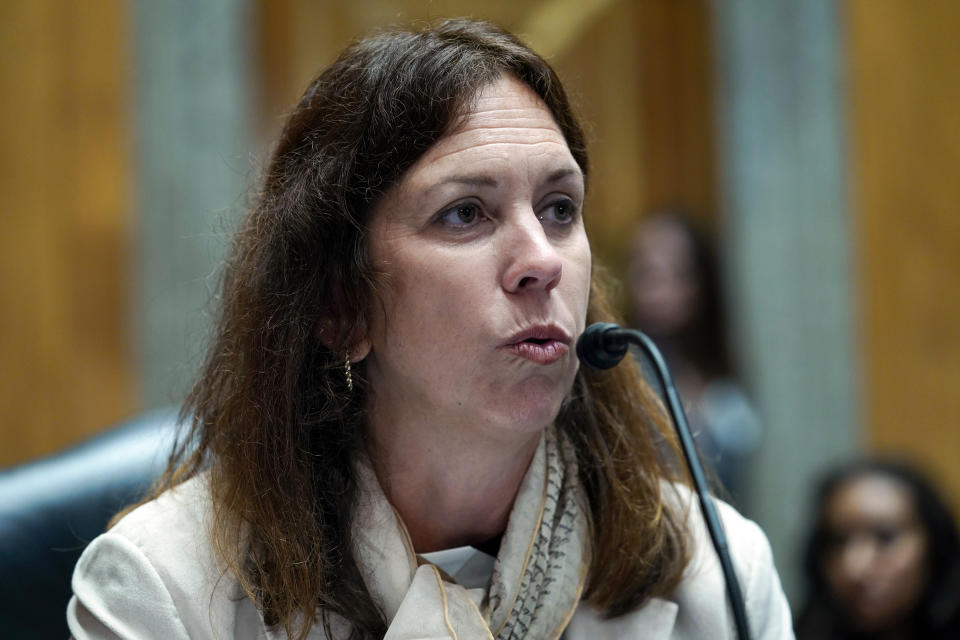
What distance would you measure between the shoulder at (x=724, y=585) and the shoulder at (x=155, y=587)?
1.88ft

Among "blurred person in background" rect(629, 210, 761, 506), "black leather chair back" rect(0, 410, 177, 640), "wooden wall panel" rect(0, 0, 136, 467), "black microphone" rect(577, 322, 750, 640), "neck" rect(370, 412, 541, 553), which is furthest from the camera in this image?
"blurred person in background" rect(629, 210, 761, 506)

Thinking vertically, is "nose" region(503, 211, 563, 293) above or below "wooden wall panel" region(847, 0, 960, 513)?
above

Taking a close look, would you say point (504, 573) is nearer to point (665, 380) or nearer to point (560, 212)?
point (665, 380)

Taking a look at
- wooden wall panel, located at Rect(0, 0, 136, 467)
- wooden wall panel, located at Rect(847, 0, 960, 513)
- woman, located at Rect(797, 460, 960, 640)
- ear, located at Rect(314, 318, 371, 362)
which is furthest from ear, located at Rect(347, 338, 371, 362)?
wooden wall panel, located at Rect(847, 0, 960, 513)

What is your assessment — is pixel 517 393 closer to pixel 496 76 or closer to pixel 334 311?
pixel 334 311

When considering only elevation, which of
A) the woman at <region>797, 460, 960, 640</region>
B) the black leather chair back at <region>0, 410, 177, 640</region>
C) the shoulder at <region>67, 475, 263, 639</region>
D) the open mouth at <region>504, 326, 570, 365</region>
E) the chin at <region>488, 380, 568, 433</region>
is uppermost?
the open mouth at <region>504, 326, 570, 365</region>

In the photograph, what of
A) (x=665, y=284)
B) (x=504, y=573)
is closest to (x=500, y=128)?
(x=504, y=573)

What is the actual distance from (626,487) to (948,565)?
4.52ft

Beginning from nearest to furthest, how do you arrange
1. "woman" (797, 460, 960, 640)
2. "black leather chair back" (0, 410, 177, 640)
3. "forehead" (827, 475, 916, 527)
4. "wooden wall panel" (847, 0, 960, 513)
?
1. "black leather chair back" (0, 410, 177, 640)
2. "woman" (797, 460, 960, 640)
3. "forehead" (827, 475, 916, 527)
4. "wooden wall panel" (847, 0, 960, 513)

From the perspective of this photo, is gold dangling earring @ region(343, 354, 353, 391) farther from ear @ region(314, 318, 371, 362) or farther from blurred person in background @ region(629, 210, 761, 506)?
blurred person in background @ region(629, 210, 761, 506)

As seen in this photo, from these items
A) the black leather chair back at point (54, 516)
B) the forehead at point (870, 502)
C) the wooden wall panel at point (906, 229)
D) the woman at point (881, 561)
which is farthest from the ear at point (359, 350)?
the wooden wall panel at point (906, 229)

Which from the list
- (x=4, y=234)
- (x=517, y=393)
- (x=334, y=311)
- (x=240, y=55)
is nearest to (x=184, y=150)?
(x=240, y=55)

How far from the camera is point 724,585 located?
156cm

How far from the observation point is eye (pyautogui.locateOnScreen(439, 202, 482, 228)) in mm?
1427
